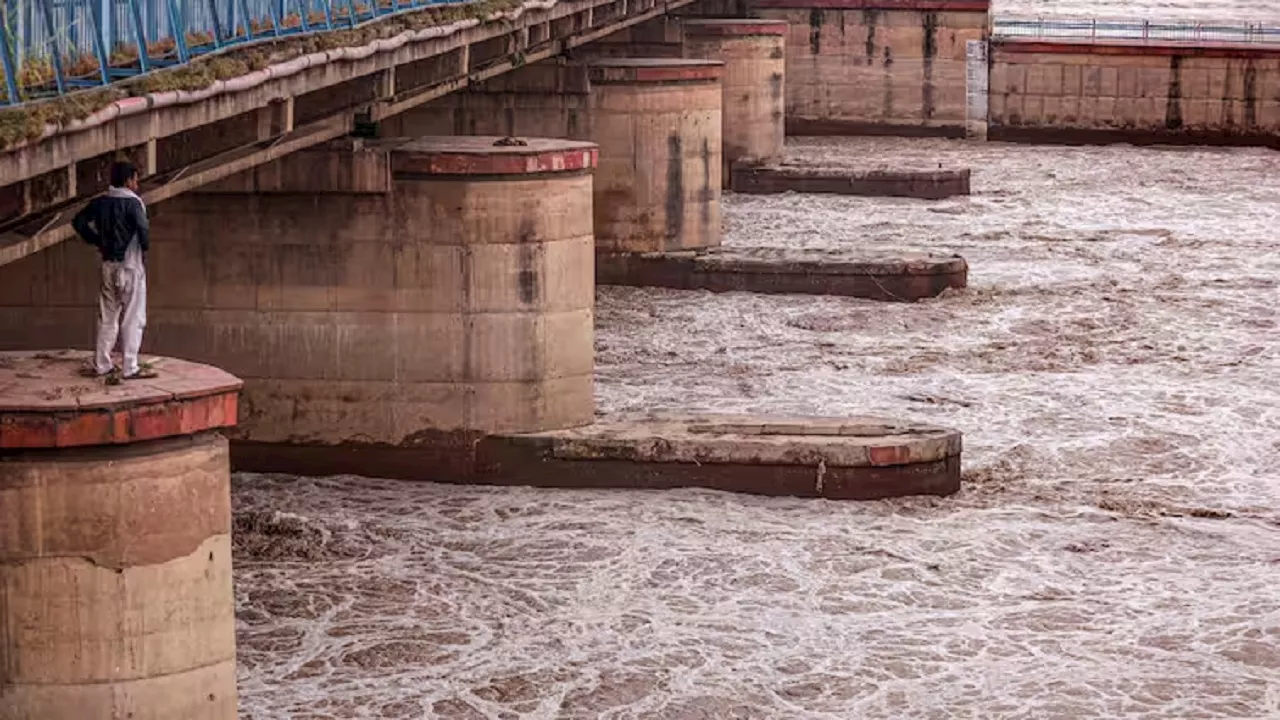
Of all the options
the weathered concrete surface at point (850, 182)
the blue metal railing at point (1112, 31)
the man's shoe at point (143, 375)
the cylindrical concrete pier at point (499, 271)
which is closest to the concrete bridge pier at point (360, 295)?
the cylindrical concrete pier at point (499, 271)

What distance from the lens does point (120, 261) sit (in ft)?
52.3

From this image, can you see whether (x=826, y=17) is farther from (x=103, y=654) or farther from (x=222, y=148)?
(x=103, y=654)

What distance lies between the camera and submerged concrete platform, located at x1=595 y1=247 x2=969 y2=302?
39062 mm

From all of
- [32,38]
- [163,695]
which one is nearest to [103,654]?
[163,695]

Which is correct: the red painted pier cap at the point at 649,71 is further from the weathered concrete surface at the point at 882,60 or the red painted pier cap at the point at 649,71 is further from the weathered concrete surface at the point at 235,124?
the weathered concrete surface at the point at 882,60

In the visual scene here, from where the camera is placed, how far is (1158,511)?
2475 cm

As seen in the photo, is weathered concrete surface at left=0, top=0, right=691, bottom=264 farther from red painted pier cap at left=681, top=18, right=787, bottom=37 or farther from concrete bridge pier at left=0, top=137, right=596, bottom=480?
red painted pier cap at left=681, top=18, right=787, bottom=37

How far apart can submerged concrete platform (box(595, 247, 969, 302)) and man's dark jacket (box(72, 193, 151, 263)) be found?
947 inches

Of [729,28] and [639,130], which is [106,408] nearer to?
[639,130]

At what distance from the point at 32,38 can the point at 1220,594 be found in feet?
39.0

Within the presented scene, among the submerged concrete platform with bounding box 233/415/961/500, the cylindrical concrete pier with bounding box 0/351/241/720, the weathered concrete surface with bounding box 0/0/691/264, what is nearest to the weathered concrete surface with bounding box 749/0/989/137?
the weathered concrete surface with bounding box 0/0/691/264

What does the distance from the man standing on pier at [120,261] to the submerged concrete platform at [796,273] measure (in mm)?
23701

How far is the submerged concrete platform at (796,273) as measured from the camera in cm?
3906

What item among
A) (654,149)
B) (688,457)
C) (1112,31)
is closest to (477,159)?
(688,457)
